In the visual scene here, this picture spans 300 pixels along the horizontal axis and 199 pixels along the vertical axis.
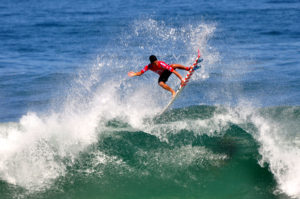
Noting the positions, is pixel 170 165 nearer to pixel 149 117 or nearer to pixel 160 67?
pixel 149 117

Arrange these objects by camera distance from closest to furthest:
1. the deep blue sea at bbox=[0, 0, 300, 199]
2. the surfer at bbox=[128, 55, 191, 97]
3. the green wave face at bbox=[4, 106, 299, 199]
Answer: the green wave face at bbox=[4, 106, 299, 199] → the deep blue sea at bbox=[0, 0, 300, 199] → the surfer at bbox=[128, 55, 191, 97]

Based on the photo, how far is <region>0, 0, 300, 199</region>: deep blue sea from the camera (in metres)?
9.54

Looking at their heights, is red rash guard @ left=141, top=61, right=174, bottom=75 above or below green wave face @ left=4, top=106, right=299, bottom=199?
above

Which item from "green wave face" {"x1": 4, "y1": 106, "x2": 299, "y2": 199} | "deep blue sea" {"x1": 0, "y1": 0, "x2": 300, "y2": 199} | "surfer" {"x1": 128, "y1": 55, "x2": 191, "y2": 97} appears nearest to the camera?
"green wave face" {"x1": 4, "y1": 106, "x2": 299, "y2": 199}

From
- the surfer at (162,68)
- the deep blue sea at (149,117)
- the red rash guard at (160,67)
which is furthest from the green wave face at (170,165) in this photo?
the red rash guard at (160,67)

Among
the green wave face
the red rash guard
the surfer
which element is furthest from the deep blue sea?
the red rash guard

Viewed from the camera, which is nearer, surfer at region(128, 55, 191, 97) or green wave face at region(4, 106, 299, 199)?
A: green wave face at region(4, 106, 299, 199)

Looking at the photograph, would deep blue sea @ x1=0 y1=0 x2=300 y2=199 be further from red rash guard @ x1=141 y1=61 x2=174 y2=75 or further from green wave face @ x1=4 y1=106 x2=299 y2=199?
red rash guard @ x1=141 y1=61 x2=174 y2=75

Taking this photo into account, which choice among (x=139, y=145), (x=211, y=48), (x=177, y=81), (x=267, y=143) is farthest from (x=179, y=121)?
(x=211, y=48)

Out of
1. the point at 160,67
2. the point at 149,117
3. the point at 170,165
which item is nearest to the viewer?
the point at 170,165

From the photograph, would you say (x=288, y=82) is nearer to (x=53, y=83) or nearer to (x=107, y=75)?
(x=107, y=75)

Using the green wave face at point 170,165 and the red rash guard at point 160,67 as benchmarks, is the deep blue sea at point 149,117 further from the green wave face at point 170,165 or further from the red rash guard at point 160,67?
the red rash guard at point 160,67

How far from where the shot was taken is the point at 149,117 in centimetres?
1267

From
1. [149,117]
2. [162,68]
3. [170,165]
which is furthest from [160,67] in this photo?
[170,165]
